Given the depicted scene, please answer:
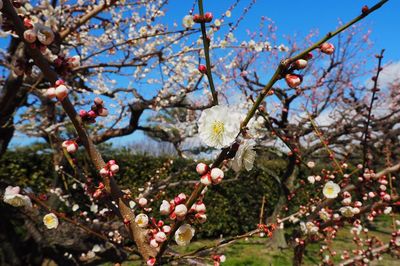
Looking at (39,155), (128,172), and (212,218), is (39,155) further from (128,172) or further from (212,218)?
(212,218)

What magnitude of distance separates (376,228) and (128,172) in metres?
7.64

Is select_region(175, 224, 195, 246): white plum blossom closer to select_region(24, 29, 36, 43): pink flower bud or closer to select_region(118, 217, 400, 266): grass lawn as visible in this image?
select_region(24, 29, 36, 43): pink flower bud

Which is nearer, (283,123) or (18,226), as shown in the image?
(18,226)

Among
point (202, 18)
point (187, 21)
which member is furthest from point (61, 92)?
point (187, 21)

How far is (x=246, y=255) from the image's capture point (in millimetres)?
6855

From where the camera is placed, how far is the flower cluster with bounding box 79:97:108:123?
3.36 ft

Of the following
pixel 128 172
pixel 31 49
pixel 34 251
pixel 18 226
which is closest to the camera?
pixel 31 49

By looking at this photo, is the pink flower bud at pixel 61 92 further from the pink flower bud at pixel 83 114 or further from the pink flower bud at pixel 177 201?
the pink flower bud at pixel 177 201

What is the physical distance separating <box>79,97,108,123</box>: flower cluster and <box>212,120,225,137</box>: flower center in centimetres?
35

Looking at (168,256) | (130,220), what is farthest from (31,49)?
(168,256)

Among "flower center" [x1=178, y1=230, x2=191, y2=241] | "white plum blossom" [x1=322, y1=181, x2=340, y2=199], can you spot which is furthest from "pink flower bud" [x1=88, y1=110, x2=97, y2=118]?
"white plum blossom" [x1=322, y1=181, x2=340, y2=199]

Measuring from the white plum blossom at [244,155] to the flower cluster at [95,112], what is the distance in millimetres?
454

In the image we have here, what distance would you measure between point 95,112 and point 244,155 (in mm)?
485

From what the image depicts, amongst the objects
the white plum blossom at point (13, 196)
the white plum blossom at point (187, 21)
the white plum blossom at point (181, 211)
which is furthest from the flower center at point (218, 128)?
the white plum blossom at point (187, 21)
